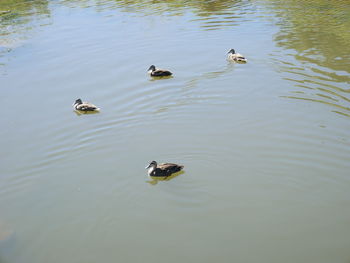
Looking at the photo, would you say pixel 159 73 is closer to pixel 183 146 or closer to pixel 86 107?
→ pixel 86 107

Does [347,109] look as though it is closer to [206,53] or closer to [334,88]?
[334,88]

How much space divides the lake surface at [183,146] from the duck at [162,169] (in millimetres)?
240

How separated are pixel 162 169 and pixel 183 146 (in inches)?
52.3

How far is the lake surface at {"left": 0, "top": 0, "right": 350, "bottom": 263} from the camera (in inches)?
287

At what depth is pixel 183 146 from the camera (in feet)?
33.0

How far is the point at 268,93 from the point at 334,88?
1.82 meters

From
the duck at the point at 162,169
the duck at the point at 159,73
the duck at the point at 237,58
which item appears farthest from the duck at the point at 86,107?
the duck at the point at 237,58

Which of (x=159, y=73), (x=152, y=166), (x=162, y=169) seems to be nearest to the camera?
(x=162, y=169)

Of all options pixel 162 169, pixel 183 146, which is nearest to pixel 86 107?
pixel 183 146

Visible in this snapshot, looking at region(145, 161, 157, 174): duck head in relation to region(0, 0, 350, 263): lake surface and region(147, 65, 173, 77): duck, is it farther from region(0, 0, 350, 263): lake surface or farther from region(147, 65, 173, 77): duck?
region(147, 65, 173, 77): duck

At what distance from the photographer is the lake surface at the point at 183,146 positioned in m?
7.29

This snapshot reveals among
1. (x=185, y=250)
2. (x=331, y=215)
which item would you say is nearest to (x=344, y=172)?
(x=331, y=215)

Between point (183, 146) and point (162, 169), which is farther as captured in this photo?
point (183, 146)

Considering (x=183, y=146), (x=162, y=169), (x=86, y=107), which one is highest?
(x=86, y=107)
